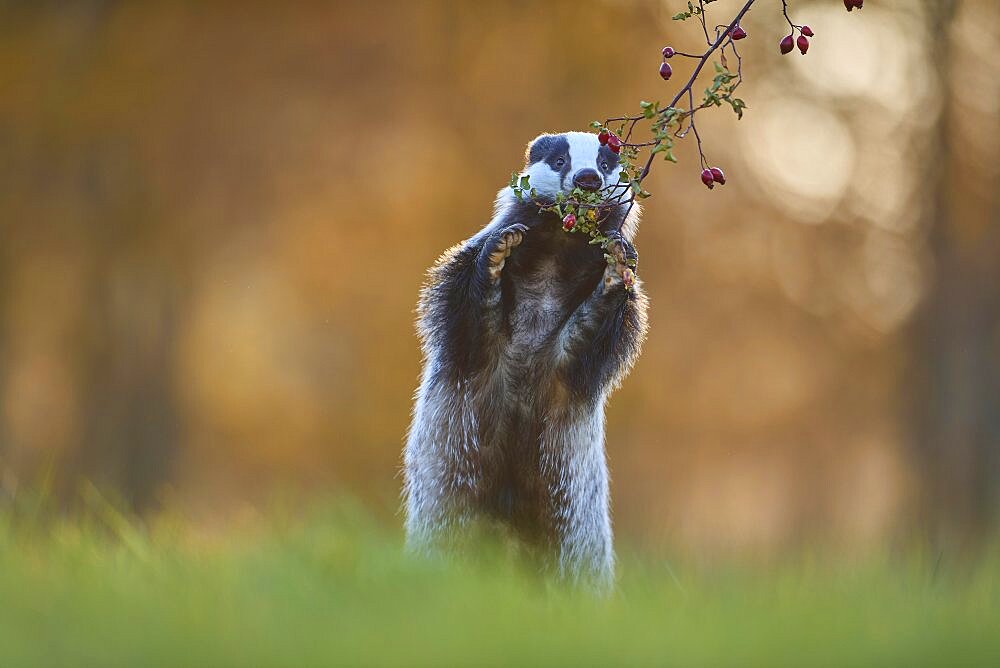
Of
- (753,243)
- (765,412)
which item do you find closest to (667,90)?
(753,243)

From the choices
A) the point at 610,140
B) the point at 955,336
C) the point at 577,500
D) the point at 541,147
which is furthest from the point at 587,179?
the point at 955,336

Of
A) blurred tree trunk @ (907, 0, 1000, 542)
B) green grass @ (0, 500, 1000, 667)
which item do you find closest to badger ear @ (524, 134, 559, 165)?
green grass @ (0, 500, 1000, 667)

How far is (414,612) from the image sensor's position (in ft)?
8.14

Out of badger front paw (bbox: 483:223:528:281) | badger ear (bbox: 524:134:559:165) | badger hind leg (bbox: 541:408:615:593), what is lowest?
badger hind leg (bbox: 541:408:615:593)

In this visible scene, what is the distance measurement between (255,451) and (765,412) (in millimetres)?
6798

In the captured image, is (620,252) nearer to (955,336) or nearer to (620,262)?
(620,262)

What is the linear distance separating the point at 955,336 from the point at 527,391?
762cm

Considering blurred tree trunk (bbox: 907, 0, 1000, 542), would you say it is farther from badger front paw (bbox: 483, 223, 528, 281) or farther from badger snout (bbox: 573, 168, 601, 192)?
badger front paw (bbox: 483, 223, 528, 281)

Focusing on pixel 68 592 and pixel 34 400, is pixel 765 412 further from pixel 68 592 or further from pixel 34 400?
pixel 68 592

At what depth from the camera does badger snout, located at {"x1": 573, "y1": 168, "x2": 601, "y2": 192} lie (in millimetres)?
4666

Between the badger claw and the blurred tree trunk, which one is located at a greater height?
the blurred tree trunk

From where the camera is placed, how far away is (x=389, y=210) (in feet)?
47.5

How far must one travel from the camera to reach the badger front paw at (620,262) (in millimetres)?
4289

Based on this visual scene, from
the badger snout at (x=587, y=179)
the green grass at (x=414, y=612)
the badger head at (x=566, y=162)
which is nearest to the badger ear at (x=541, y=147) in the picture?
the badger head at (x=566, y=162)
